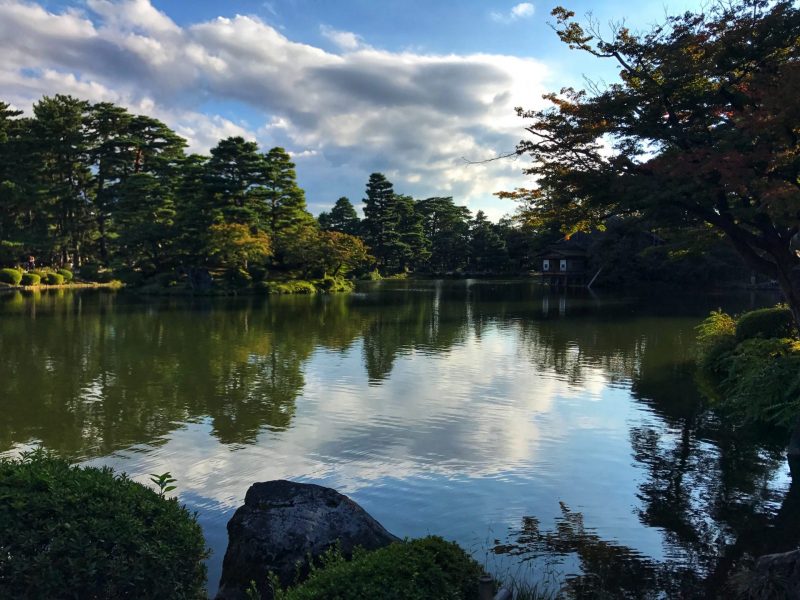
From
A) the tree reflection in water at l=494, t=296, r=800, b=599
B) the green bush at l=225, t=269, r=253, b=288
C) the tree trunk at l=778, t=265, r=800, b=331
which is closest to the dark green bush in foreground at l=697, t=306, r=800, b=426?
the tree reflection in water at l=494, t=296, r=800, b=599

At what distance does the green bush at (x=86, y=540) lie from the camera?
8.73 ft

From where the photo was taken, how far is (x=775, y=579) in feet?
11.5

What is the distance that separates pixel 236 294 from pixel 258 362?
24.1 metres

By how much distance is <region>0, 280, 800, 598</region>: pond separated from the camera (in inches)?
217

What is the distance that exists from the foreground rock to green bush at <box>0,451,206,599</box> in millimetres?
3377

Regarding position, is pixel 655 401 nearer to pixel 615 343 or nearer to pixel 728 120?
pixel 728 120

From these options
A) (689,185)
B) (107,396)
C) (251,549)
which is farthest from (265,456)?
(689,185)

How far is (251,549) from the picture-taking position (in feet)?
13.0

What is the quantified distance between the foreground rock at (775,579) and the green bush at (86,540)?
3.38 metres

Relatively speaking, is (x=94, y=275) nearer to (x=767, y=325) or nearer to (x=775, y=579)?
(x=767, y=325)

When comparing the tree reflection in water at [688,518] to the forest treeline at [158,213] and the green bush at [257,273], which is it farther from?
the green bush at [257,273]

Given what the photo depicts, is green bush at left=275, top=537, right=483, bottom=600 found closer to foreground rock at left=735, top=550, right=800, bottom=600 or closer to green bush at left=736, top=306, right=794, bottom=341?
foreground rock at left=735, top=550, right=800, bottom=600

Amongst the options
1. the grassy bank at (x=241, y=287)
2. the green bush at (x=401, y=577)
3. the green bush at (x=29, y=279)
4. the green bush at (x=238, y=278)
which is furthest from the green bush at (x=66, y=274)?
the green bush at (x=401, y=577)

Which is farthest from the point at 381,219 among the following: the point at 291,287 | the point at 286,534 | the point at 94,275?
the point at 286,534
